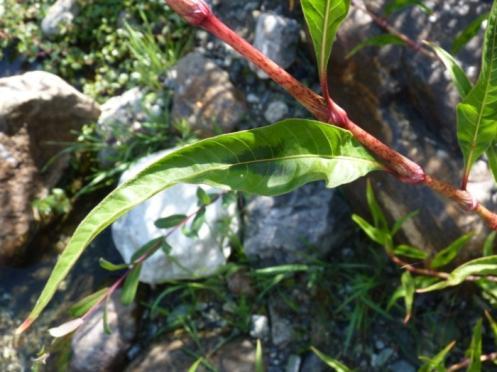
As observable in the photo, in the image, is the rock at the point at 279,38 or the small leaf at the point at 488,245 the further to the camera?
the rock at the point at 279,38

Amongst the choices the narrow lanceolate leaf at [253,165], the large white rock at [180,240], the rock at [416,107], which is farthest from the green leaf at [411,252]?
the narrow lanceolate leaf at [253,165]

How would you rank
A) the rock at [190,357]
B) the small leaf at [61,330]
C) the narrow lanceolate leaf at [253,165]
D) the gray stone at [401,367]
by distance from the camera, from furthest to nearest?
1. the rock at [190,357]
2. the gray stone at [401,367]
3. the small leaf at [61,330]
4. the narrow lanceolate leaf at [253,165]

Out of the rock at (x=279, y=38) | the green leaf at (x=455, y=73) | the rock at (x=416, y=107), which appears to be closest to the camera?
the green leaf at (x=455, y=73)

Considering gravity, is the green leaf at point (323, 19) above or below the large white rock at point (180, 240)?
above

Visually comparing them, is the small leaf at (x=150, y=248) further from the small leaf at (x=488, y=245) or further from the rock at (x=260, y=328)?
the small leaf at (x=488, y=245)

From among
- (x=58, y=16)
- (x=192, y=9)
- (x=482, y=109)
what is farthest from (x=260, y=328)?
(x=58, y=16)

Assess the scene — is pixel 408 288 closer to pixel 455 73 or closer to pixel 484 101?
pixel 455 73

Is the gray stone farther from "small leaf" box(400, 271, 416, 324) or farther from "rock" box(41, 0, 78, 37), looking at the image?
"rock" box(41, 0, 78, 37)
